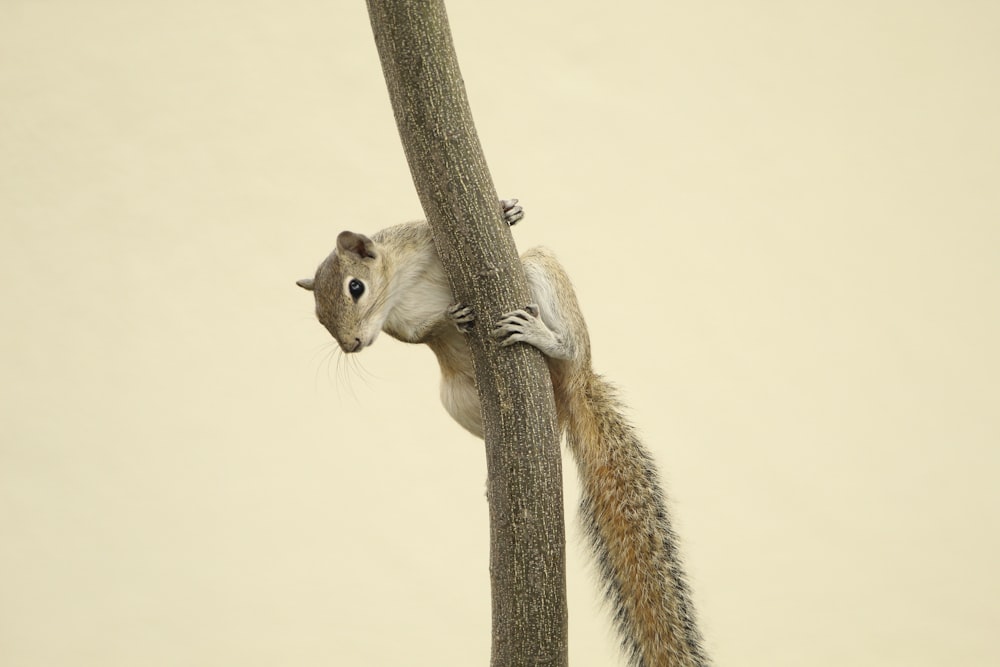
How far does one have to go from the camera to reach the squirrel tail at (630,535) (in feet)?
6.15

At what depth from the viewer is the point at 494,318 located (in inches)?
64.7

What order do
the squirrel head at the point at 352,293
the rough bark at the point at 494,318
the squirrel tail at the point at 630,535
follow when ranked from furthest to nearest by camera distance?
the squirrel tail at the point at 630,535 → the squirrel head at the point at 352,293 → the rough bark at the point at 494,318

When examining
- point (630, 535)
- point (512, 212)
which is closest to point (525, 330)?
point (512, 212)

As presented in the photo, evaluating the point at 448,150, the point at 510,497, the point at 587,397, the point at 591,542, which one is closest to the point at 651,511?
the point at 591,542

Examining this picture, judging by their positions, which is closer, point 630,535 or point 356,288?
point 356,288

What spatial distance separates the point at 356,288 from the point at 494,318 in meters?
0.30

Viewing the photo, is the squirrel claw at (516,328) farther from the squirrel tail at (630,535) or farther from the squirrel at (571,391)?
the squirrel tail at (630,535)

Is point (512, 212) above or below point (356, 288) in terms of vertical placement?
above

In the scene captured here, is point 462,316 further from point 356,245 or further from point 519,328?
point 356,245

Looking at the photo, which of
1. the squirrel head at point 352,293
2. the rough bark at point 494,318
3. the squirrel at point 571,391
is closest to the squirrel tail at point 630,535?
the squirrel at point 571,391

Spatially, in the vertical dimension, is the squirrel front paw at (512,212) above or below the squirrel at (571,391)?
above

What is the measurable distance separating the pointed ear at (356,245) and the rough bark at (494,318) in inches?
8.5

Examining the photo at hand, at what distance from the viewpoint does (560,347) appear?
1769 mm

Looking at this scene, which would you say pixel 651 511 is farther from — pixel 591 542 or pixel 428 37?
pixel 428 37
